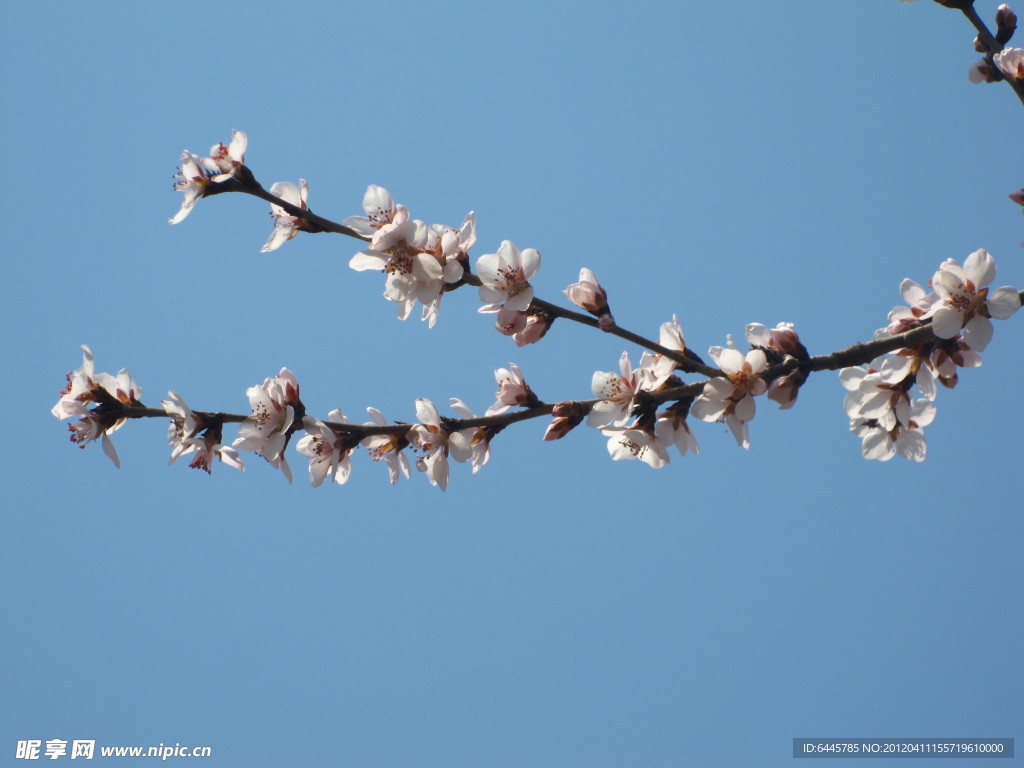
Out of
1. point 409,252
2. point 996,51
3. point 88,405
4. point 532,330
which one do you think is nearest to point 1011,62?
point 996,51

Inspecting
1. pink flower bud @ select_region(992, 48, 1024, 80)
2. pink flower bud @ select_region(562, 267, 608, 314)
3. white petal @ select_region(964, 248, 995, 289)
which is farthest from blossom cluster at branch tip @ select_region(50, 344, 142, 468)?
pink flower bud @ select_region(992, 48, 1024, 80)

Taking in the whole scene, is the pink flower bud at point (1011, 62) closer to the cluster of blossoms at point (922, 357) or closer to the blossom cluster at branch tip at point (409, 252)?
the cluster of blossoms at point (922, 357)

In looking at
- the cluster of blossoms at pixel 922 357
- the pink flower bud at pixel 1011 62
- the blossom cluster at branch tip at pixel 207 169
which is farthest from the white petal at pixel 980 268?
the blossom cluster at branch tip at pixel 207 169

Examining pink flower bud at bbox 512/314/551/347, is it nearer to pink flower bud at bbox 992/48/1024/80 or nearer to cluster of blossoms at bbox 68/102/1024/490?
cluster of blossoms at bbox 68/102/1024/490

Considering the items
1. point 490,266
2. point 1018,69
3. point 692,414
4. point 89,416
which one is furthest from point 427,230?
point 1018,69

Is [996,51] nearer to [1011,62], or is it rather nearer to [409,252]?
[1011,62]

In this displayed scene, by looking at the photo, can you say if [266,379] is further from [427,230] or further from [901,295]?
[901,295]
